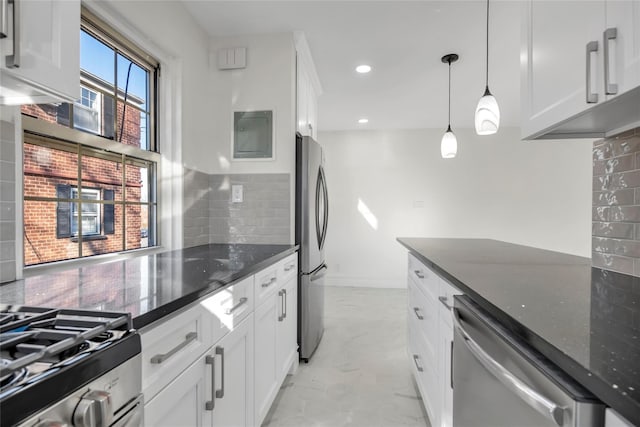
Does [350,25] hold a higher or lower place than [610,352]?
higher

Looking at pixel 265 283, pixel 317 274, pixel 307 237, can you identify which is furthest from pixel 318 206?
pixel 265 283

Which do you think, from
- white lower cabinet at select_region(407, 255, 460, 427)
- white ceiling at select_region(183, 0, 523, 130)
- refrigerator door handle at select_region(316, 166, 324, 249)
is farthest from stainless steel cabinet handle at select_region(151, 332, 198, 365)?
white ceiling at select_region(183, 0, 523, 130)

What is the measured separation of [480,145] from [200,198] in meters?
4.40

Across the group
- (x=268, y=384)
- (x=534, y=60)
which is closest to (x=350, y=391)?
(x=268, y=384)

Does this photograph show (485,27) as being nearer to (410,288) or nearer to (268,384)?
(410,288)

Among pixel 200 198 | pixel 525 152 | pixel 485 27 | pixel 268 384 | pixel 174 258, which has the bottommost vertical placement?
pixel 268 384

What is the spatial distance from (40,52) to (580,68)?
1.49 m

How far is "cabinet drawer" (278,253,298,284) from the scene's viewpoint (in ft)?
6.48

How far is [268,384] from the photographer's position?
5.58 feet

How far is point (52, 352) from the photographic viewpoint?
19.9 inches

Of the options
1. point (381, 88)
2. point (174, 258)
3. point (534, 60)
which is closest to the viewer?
point (534, 60)

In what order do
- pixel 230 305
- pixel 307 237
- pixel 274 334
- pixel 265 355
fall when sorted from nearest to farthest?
pixel 230 305 → pixel 265 355 → pixel 274 334 → pixel 307 237

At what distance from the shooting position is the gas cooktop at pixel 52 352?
1.46ft

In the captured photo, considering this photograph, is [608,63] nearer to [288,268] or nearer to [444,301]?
[444,301]
